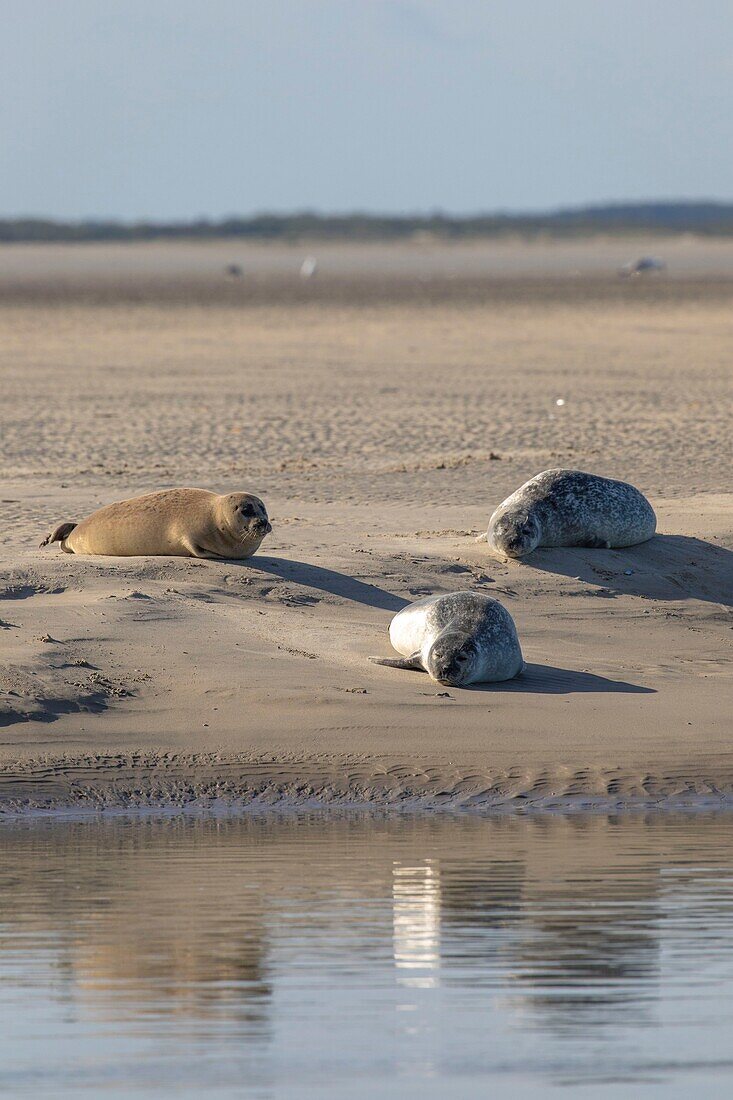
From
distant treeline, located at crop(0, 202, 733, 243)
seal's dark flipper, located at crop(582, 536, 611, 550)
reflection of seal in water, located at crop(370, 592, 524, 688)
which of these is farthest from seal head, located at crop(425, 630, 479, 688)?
distant treeline, located at crop(0, 202, 733, 243)

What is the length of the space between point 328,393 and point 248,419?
2264 mm

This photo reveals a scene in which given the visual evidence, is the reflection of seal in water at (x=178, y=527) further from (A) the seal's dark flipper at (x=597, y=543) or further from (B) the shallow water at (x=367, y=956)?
(B) the shallow water at (x=367, y=956)

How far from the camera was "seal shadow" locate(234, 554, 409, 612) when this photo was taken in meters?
9.64

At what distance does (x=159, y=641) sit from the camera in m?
8.91

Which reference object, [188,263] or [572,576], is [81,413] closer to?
[572,576]

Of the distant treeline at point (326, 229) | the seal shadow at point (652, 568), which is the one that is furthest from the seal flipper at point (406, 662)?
the distant treeline at point (326, 229)

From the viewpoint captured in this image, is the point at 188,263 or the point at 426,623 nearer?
the point at 426,623

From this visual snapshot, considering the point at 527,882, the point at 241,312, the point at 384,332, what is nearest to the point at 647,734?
the point at 527,882

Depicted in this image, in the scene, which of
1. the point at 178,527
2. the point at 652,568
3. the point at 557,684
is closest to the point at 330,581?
the point at 178,527

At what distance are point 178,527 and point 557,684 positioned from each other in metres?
2.21

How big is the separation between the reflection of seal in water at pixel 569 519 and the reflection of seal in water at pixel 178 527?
1274 mm

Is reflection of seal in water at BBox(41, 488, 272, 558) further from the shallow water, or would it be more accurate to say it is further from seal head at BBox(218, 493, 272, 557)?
the shallow water

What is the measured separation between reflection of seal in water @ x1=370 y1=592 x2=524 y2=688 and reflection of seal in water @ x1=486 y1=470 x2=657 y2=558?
4.46 feet

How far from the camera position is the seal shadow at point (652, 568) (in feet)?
32.9
